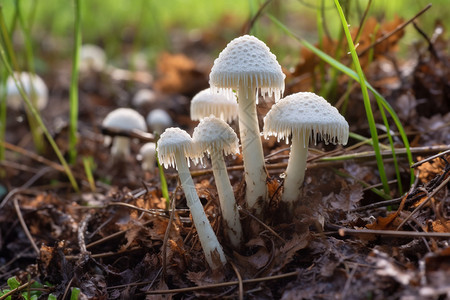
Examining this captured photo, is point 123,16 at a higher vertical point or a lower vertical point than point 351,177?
higher

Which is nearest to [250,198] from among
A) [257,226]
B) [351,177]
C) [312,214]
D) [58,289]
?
[257,226]

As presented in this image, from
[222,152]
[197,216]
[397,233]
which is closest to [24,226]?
[197,216]

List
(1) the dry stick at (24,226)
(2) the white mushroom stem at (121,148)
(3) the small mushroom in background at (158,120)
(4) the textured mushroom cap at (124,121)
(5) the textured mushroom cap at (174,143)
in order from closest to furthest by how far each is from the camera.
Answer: (5) the textured mushroom cap at (174,143) → (1) the dry stick at (24,226) → (4) the textured mushroom cap at (124,121) → (2) the white mushroom stem at (121,148) → (3) the small mushroom in background at (158,120)

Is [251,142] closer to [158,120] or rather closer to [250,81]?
[250,81]

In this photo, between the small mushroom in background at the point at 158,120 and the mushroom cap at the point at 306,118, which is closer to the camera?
the mushroom cap at the point at 306,118

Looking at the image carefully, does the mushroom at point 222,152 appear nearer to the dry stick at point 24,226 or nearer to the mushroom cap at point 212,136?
the mushroom cap at point 212,136

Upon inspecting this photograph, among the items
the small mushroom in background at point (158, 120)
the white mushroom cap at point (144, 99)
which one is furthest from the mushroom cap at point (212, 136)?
the white mushroom cap at point (144, 99)

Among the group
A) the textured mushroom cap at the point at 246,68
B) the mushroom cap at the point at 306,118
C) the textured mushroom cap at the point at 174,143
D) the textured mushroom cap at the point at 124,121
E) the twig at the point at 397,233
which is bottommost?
the twig at the point at 397,233

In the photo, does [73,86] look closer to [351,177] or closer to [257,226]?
[257,226]
